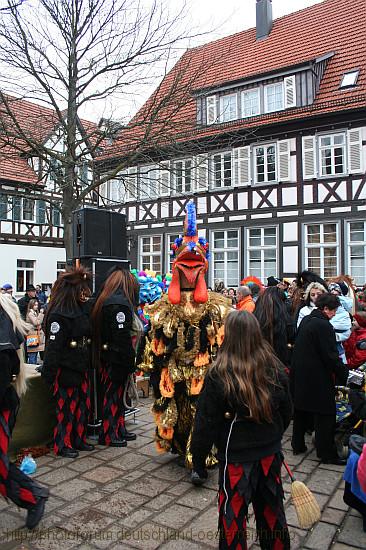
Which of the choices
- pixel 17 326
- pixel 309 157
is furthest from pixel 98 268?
pixel 309 157

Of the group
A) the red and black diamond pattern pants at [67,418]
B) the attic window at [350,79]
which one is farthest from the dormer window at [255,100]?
the red and black diamond pattern pants at [67,418]

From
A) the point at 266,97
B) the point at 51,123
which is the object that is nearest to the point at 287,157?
the point at 266,97

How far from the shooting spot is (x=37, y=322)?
9.42m

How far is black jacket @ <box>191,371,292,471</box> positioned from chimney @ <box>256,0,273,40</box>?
20.3 metres

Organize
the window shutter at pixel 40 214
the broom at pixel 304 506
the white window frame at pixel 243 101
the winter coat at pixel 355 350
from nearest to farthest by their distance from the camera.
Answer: the broom at pixel 304 506 < the winter coat at pixel 355 350 < the white window frame at pixel 243 101 < the window shutter at pixel 40 214

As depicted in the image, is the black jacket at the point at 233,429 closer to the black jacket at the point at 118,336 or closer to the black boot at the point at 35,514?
the black boot at the point at 35,514

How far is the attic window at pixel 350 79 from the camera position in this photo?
604 inches

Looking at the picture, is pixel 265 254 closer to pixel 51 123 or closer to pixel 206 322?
pixel 51 123

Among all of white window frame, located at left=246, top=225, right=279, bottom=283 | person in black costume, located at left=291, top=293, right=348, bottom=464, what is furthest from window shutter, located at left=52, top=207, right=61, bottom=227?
person in black costume, located at left=291, top=293, right=348, bottom=464

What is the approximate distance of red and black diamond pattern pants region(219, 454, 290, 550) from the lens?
7.92 ft

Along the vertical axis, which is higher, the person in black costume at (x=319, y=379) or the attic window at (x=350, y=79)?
the attic window at (x=350, y=79)

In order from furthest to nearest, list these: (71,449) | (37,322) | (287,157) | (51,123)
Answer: (287,157) → (51,123) → (37,322) → (71,449)

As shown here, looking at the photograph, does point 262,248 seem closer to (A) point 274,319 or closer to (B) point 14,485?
(A) point 274,319

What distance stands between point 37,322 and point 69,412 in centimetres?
515
